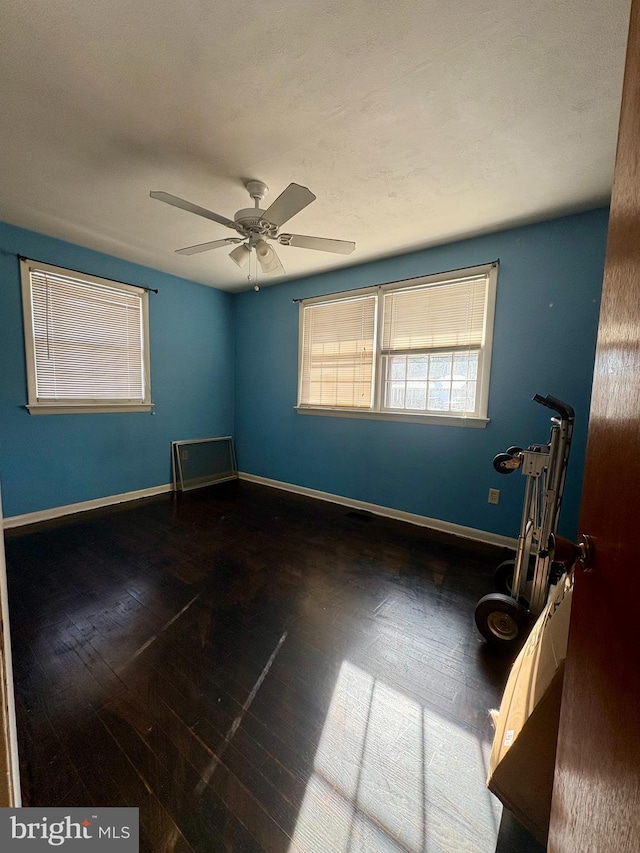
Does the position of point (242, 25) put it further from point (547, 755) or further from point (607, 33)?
point (547, 755)

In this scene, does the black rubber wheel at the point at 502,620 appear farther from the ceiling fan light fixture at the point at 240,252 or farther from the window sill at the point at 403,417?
the ceiling fan light fixture at the point at 240,252

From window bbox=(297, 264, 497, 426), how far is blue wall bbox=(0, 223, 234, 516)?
4.42 feet

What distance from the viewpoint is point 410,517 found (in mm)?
3299

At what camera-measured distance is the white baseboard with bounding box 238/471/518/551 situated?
112 inches

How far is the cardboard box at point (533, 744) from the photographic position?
37.1 inches

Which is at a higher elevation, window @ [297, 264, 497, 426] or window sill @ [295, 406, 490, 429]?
window @ [297, 264, 497, 426]

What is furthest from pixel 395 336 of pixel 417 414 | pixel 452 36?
pixel 452 36

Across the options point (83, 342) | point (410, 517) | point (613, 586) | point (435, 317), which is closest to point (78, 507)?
point (83, 342)

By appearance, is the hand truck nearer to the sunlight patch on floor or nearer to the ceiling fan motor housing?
the sunlight patch on floor

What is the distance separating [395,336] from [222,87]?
2.30 m

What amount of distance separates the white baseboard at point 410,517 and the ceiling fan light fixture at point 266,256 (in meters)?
2.48

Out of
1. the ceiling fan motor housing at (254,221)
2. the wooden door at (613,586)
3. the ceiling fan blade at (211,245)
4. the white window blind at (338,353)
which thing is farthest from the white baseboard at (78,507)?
the wooden door at (613,586)

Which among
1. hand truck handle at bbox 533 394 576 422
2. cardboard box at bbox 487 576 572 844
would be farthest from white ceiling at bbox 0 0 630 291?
cardboard box at bbox 487 576 572 844

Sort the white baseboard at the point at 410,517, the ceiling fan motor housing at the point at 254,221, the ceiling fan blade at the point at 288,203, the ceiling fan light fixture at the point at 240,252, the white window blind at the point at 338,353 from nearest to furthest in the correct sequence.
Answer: the ceiling fan blade at the point at 288,203
the ceiling fan motor housing at the point at 254,221
the ceiling fan light fixture at the point at 240,252
the white baseboard at the point at 410,517
the white window blind at the point at 338,353
